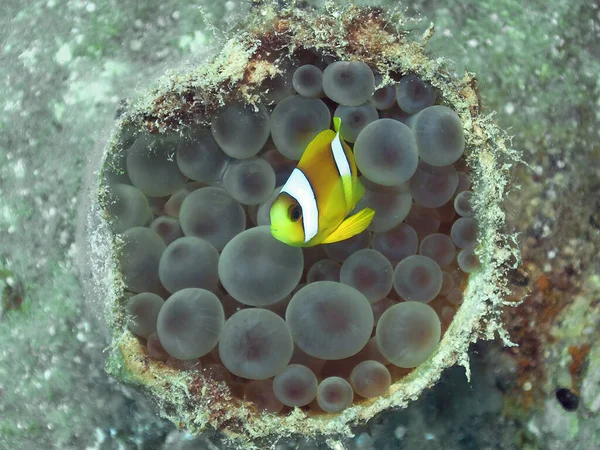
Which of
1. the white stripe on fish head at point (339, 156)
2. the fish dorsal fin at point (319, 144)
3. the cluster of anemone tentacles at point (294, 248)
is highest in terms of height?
the fish dorsal fin at point (319, 144)

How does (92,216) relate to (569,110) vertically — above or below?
above

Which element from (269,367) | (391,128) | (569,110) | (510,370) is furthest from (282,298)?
(569,110)

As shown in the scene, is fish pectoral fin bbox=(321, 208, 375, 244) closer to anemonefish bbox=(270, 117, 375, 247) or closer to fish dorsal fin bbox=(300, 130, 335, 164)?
anemonefish bbox=(270, 117, 375, 247)

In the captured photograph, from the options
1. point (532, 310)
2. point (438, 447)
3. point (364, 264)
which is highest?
point (364, 264)

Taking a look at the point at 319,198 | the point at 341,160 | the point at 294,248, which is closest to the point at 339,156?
the point at 341,160

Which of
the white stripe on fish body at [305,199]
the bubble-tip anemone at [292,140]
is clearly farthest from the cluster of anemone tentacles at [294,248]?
the white stripe on fish body at [305,199]

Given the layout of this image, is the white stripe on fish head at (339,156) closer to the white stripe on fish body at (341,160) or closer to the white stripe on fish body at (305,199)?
the white stripe on fish body at (341,160)

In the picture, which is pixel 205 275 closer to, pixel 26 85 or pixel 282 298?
pixel 282 298
